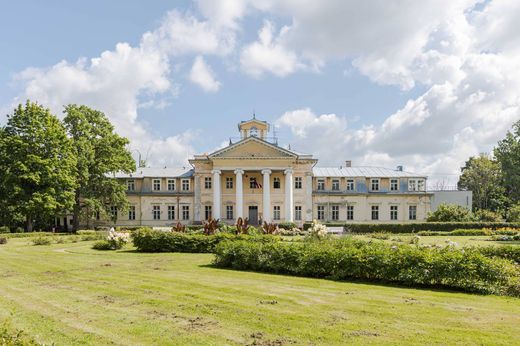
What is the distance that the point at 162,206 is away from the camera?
162 feet

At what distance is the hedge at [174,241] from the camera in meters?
21.6

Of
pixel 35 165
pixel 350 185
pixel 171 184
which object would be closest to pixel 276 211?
pixel 350 185

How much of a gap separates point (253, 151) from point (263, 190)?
4.45 m

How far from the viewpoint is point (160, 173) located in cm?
5106

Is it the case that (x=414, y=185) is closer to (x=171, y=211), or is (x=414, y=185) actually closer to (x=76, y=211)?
(x=171, y=211)

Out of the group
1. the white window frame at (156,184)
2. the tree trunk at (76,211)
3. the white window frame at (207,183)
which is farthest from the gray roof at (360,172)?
the tree trunk at (76,211)

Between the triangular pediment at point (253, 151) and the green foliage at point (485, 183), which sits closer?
the triangular pediment at point (253, 151)

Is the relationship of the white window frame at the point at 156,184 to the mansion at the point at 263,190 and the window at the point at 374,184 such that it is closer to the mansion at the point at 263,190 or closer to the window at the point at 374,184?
the mansion at the point at 263,190

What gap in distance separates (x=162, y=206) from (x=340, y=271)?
→ 39.0 m

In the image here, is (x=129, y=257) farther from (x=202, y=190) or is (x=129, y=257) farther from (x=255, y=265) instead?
(x=202, y=190)

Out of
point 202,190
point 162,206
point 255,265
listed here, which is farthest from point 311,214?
point 255,265

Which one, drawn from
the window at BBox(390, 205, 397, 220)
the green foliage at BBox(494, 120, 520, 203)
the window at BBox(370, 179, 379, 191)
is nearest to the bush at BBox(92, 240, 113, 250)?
the window at BBox(370, 179, 379, 191)

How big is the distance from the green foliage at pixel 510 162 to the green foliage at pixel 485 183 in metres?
1.24

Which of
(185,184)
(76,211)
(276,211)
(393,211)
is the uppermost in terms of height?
(185,184)
